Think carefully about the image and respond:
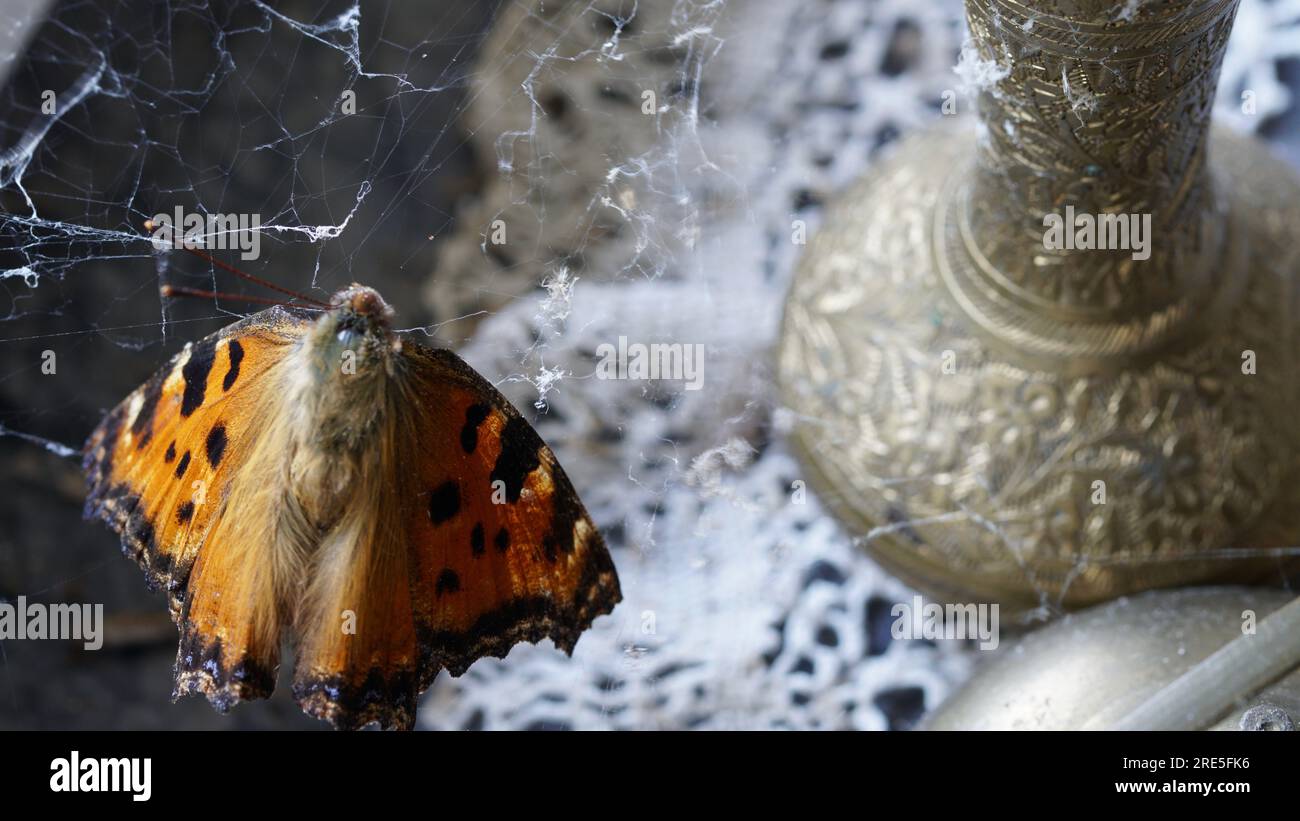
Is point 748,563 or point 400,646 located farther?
point 748,563

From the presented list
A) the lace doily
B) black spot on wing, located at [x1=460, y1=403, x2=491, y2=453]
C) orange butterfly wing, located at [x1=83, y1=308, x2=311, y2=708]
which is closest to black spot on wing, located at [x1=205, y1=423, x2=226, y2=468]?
orange butterfly wing, located at [x1=83, y1=308, x2=311, y2=708]

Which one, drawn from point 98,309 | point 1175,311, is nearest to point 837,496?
point 1175,311

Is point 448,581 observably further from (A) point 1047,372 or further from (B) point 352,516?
(A) point 1047,372

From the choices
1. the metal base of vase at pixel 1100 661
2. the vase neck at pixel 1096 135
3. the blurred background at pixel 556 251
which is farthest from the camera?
the blurred background at pixel 556 251

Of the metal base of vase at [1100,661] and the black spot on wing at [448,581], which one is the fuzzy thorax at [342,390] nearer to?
the black spot on wing at [448,581]

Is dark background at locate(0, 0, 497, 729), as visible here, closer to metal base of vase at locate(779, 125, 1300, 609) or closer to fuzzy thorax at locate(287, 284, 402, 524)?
fuzzy thorax at locate(287, 284, 402, 524)

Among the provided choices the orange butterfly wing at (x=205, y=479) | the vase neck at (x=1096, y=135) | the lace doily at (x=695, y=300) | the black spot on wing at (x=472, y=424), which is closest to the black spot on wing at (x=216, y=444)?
the orange butterfly wing at (x=205, y=479)
